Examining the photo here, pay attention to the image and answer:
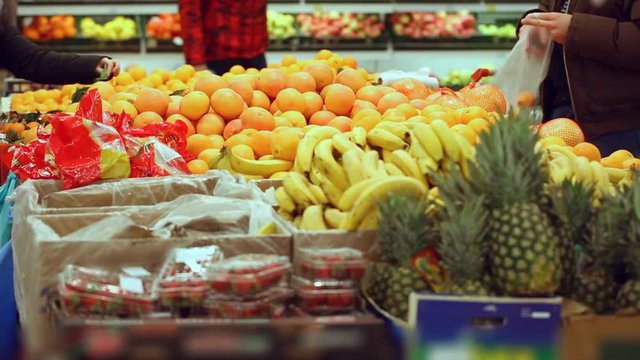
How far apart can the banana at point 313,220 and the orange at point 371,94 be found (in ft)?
4.56

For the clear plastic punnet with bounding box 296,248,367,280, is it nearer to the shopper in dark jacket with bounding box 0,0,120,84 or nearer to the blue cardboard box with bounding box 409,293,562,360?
the blue cardboard box with bounding box 409,293,562,360

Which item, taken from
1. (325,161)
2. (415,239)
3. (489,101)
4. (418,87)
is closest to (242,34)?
(418,87)

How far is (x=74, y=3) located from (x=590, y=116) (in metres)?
4.44

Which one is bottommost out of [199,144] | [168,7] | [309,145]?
[199,144]

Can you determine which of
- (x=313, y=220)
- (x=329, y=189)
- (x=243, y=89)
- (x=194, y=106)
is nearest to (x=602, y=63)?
(x=243, y=89)

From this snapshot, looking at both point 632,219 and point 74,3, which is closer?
point 632,219

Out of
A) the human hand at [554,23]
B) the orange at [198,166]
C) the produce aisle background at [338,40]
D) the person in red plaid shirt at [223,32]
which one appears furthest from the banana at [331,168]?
the produce aisle background at [338,40]

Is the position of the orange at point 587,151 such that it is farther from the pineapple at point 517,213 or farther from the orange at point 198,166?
the orange at point 198,166

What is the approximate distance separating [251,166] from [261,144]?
0.22 meters

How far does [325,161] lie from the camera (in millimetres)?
2217

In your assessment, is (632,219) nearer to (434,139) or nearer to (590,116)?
(434,139)

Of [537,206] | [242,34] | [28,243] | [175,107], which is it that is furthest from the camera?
[242,34]

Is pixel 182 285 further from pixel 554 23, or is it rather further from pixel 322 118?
pixel 554 23

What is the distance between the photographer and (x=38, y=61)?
416cm
